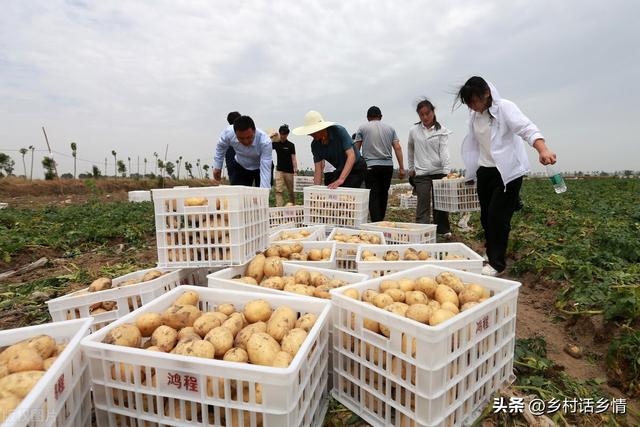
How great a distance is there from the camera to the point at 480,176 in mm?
4195

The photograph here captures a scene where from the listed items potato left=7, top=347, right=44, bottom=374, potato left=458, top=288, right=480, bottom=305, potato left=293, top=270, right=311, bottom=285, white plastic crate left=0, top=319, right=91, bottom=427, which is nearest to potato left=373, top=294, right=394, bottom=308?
potato left=458, top=288, right=480, bottom=305

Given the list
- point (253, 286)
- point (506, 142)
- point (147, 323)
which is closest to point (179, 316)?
point (147, 323)

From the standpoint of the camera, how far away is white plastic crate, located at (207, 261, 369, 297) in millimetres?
2398

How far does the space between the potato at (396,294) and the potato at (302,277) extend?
73cm

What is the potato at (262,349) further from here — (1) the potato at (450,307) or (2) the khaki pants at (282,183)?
(2) the khaki pants at (282,183)

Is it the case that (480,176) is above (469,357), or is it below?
above

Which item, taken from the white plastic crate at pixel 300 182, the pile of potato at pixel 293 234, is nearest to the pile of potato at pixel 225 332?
the pile of potato at pixel 293 234

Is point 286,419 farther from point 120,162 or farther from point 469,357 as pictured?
point 120,162

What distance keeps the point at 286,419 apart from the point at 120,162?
171 feet

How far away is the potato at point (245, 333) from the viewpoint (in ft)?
5.90

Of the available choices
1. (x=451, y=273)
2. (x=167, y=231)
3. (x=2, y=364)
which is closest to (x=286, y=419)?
(x=2, y=364)

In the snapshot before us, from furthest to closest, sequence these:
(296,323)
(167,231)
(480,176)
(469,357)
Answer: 1. (480,176)
2. (167,231)
3. (296,323)
4. (469,357)

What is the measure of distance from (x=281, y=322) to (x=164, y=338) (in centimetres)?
59

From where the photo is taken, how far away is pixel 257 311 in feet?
6.73
